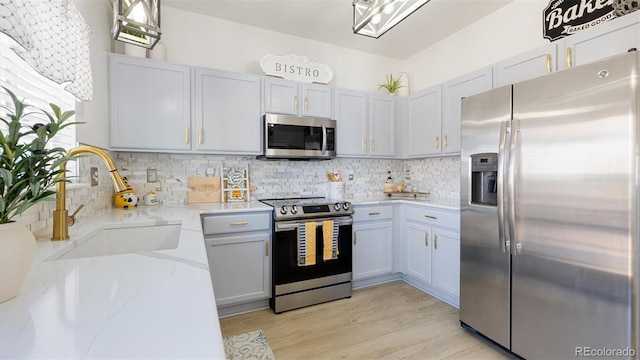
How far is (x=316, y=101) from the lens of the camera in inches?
114

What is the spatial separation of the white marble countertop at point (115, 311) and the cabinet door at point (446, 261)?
7.11 ft

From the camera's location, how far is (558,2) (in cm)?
217

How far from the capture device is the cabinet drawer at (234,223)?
7.21 ft

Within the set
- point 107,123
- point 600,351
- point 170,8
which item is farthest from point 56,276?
point 170,8

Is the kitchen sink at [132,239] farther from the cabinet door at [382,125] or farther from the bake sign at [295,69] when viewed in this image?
the cabinet door at [382,125]

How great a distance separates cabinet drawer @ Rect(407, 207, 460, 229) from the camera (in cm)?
241

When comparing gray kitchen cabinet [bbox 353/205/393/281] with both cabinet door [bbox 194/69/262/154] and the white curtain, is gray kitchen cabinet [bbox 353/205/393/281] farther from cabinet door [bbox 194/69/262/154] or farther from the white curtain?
the white curtain

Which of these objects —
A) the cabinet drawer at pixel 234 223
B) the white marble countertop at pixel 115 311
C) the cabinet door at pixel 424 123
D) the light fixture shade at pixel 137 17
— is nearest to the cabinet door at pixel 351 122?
the cabinet door at pixel 424 123

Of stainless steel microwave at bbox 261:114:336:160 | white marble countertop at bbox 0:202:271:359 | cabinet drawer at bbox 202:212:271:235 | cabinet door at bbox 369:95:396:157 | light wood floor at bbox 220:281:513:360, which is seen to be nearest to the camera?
white marble countertop at bbox 0:202:271:359

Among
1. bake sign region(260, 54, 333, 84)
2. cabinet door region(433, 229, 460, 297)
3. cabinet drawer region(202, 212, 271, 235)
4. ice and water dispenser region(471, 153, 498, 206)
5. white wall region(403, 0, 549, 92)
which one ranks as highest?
white wall region(403, 0, 549, 92)

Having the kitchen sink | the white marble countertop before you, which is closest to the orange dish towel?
the kitchen sink

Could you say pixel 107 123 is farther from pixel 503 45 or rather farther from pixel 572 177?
pixel 503 45

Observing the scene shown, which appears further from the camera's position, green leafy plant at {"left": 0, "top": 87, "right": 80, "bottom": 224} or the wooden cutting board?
the wooden cutting board

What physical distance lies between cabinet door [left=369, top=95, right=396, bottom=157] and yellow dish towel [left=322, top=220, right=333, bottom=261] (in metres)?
1.12
